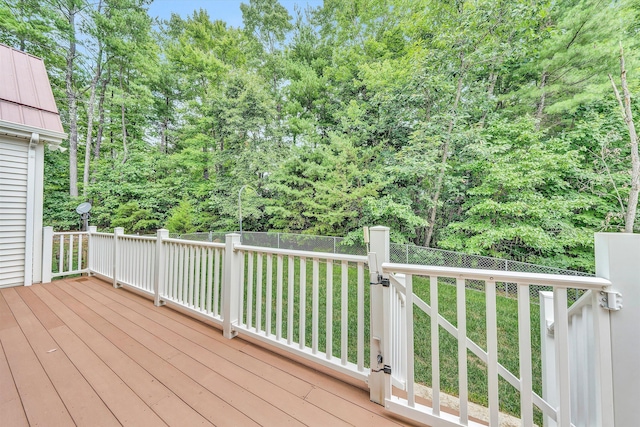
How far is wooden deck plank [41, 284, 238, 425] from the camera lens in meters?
1.32

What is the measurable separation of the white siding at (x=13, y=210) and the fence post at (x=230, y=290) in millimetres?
3968

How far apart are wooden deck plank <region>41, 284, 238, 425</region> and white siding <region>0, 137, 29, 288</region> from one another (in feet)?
9.18

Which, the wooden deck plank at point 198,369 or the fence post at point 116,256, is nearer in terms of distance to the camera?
the wooden deck plank at point 198,369

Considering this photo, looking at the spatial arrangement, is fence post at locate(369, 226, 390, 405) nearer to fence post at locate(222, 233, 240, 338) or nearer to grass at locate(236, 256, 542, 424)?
grass at locate(236, 256, 542, 424)

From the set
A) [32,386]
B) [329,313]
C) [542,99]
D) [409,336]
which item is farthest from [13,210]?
[542,99]

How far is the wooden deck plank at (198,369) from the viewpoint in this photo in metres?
1.34

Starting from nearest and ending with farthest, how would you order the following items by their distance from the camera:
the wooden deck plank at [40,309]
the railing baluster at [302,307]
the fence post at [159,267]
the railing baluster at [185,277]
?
1. the railing baluster at [302,307]
2. the wooden deck plank at [40,309]
3. the railing baluster at [185,277]
4. the fence post at [159,267]

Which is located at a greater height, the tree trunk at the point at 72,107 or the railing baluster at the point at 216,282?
the tree trunk at the point at 72,107

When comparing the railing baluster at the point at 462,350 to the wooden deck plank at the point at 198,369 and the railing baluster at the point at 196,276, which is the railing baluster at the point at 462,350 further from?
the railing baluster at the point at 196,276

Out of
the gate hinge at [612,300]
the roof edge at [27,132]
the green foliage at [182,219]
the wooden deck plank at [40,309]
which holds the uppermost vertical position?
the roof edge at [27,132]

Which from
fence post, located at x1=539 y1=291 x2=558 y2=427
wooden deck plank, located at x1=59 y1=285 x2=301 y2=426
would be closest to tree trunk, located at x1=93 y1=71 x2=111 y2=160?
wooden deck plank, located at x1=59 y1=285 x2=301 y2=426

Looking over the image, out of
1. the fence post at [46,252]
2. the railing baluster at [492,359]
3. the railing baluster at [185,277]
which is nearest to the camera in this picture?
the railing baluster at [492,359]

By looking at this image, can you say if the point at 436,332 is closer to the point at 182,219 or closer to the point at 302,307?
the point at 302,307

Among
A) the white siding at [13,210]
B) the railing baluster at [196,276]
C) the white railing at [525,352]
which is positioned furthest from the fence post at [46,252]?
the white railing at [525,352]
